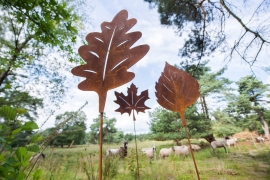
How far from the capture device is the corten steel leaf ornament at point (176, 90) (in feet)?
1.93

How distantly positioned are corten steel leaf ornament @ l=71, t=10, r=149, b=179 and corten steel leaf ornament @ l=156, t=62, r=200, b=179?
23 cm

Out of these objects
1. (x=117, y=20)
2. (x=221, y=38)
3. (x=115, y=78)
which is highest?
(x=221, y=38)

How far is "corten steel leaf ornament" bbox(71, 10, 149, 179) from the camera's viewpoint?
17.1 inches

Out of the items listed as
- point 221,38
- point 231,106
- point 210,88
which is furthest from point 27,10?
point 231,106

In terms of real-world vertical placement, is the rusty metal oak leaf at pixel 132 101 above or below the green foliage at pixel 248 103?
below

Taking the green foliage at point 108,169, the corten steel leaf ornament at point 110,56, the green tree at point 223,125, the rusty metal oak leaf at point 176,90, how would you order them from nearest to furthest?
the corten steel leaf ornament at point 110,56 → the rusty metal oak leaf at point 176,90 → the green foliage at point 108,169 → the green tree at point 223,125

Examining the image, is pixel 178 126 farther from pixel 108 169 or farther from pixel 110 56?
pixel 110 56

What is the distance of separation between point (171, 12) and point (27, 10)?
3128mm

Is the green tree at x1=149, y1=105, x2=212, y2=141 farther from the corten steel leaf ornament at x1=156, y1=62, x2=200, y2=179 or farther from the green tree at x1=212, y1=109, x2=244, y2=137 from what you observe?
the corten steel leaf ornament at x1=156, y1=62, x2=200, y2=179

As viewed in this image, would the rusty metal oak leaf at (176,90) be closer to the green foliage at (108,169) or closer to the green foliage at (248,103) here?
the green foliage at (108,169)

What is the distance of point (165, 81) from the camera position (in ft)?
2.07

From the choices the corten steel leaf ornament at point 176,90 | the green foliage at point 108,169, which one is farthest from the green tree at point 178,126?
the corten steel leaf ornament at point 176,90

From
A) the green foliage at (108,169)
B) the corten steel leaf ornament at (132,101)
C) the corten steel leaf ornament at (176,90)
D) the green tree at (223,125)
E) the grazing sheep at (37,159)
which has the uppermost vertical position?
the green tree at (223,125)

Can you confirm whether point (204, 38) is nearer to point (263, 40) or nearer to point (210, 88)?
point (263, 40)
